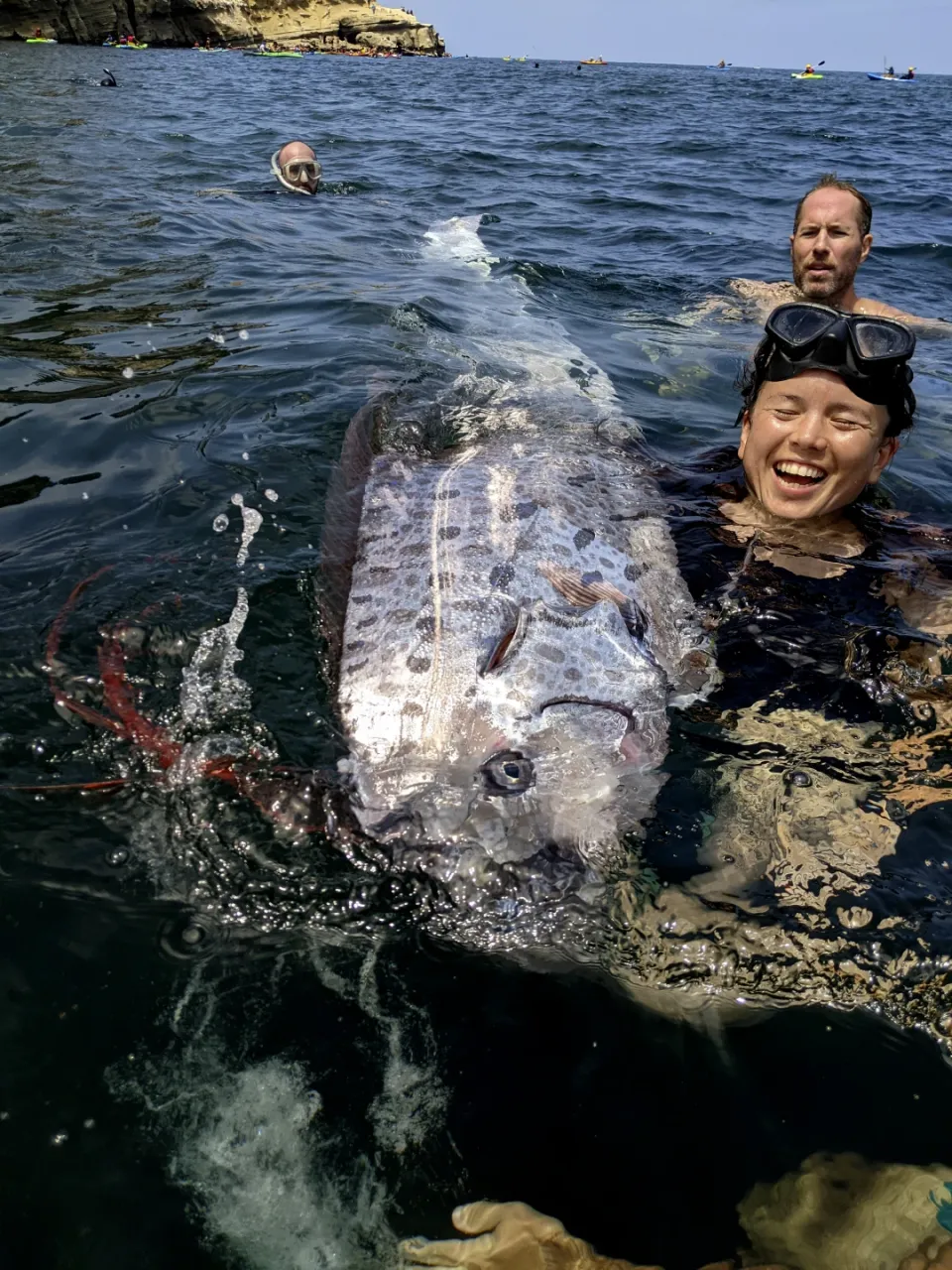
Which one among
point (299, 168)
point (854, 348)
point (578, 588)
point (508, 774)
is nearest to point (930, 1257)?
point (508, 774)

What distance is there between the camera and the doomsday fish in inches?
92.7

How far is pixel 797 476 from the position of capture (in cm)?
361

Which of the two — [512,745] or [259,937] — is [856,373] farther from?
[259,937]

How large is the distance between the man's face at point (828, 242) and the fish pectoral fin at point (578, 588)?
14.3ft

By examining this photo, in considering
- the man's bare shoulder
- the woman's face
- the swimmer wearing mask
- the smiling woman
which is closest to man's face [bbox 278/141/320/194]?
the man's bare shoulder

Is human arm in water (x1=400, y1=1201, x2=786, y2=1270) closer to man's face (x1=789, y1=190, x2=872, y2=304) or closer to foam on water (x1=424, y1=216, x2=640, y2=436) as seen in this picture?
foam on water (x1=424, y1=216, x2=640, y2=436)

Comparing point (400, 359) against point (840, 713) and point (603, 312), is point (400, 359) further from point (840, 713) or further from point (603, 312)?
point (840, 713)

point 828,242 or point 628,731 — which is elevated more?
point 828,242

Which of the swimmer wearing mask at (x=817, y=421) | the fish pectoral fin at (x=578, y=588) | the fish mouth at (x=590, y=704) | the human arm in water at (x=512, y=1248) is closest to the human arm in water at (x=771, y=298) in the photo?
the swimmer wearing mask at (x=817, y=421)

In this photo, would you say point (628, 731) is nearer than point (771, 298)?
Yes

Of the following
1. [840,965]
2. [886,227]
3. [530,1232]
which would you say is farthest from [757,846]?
[886,227]

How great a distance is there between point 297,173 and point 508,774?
10777mm

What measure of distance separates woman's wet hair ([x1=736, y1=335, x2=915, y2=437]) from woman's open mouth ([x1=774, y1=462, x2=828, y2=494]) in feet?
1.08

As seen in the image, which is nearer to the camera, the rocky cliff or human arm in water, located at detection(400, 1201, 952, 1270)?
human arm in water, located at detection(400, 1201, 952, 1270)
